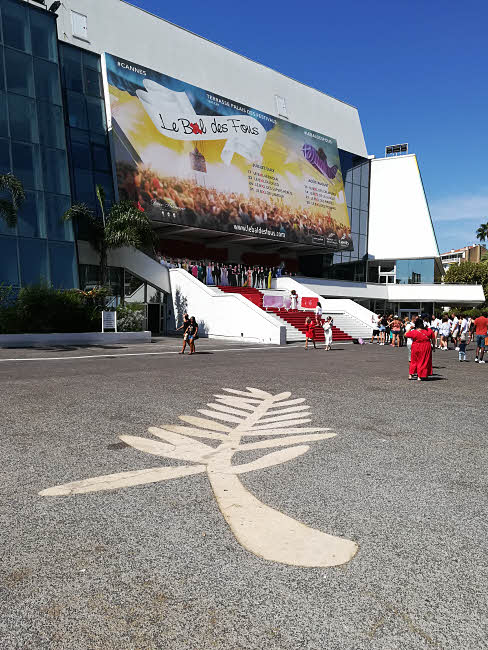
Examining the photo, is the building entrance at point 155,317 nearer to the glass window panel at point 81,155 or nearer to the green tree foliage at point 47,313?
the green tree foliage at point 47,313

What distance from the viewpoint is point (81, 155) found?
28797 millimetres

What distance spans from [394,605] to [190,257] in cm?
3614

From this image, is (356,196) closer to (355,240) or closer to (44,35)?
(355,240)

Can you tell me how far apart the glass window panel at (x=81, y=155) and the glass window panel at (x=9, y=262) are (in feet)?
25.1

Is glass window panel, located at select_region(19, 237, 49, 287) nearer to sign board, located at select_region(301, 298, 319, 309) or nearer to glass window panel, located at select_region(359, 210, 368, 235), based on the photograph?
sign board, located at select_region(301, 298, 319, 309)

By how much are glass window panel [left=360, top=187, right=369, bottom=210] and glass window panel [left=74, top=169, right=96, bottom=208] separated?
95.2 feet

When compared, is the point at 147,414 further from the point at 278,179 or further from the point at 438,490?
the point at 278,179

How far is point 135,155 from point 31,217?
28.5ft

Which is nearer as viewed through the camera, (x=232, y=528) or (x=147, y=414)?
(x=232, y=528)

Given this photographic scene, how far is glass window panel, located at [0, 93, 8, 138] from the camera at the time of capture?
2409 cm

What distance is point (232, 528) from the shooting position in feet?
11.1

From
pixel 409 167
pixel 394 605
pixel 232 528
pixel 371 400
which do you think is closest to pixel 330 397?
pixel 371 400

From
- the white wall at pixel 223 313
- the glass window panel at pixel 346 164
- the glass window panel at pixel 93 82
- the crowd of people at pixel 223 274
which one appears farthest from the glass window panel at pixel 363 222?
the glass window panel at pixel 93 82

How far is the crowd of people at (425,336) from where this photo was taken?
36.6 ft
